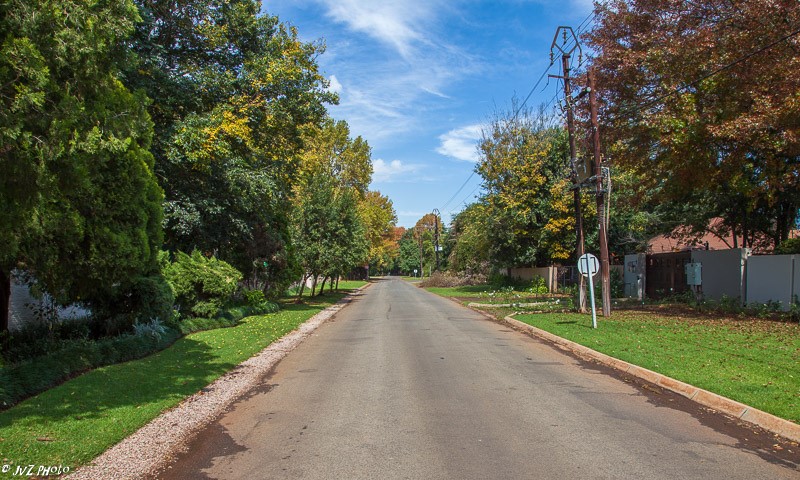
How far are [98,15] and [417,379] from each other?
6637 mm

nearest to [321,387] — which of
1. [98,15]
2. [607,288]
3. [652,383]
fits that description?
[652,383]

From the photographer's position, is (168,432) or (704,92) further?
(704,92)

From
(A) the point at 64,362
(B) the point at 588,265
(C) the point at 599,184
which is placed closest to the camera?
(A) the point at 64,362

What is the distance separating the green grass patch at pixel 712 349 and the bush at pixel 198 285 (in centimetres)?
986

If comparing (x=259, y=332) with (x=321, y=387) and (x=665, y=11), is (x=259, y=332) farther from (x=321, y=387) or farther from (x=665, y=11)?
(x=665, y=11)

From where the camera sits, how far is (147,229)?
449 inches

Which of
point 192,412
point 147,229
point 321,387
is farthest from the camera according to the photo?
point 147,229

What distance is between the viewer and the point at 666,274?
78.2ft

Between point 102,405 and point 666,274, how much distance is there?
75.5 feet

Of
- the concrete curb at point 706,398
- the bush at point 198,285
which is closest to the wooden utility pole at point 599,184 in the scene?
the concrete curb at point 706,398

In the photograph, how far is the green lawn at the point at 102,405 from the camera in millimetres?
5102

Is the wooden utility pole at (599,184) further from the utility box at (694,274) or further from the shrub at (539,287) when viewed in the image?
the shrub at (539,287)

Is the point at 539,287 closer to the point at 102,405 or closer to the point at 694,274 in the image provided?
the point at 694,274

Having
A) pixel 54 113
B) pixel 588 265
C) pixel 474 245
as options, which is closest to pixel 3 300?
pixel 54 113
